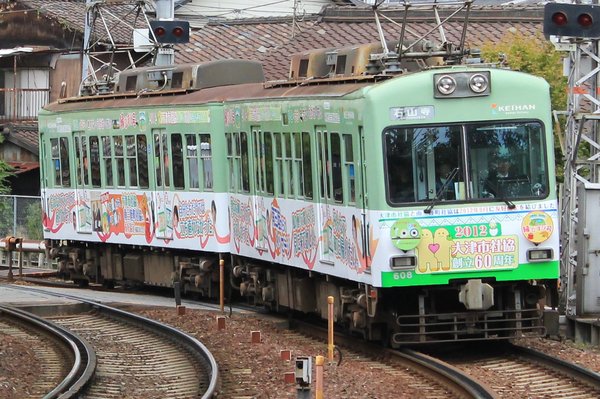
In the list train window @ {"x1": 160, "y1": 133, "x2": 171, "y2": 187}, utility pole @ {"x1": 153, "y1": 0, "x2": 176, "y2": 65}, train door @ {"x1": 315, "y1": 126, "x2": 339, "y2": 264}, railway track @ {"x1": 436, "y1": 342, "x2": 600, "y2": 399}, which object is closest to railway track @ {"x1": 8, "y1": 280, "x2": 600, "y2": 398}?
railway track @ {"x1": 436, "y1": 342, "x2": 600, "y2": 399}

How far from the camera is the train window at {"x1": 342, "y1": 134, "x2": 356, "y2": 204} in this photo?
52.3 feet

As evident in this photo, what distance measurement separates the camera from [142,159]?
934 inches

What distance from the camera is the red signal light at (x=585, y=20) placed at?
1744 cm

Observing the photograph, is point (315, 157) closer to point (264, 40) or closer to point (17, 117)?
point (264, 40)

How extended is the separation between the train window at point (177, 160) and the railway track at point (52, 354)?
301 centimetres

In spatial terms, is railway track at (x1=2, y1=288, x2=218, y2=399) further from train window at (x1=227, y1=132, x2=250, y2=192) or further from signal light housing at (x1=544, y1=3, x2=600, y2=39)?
signal light housing at (x1=544, y1=3, x2=600, y2=39)

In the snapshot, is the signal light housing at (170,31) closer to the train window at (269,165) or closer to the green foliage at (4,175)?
the train window at (269,165)

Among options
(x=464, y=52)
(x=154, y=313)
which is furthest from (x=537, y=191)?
(x=154, y=313)

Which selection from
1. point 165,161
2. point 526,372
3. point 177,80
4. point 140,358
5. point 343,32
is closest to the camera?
point 526,372

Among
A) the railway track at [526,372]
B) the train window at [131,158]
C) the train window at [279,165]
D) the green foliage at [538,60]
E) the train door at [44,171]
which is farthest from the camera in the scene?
the green foliage at [538,60]

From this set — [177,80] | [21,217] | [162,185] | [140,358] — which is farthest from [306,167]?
[21,217]

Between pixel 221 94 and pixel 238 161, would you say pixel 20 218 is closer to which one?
pixel 221 94

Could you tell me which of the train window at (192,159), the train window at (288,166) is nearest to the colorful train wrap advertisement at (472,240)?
the train window at (288,166)

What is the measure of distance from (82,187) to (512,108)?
38.6 feet
